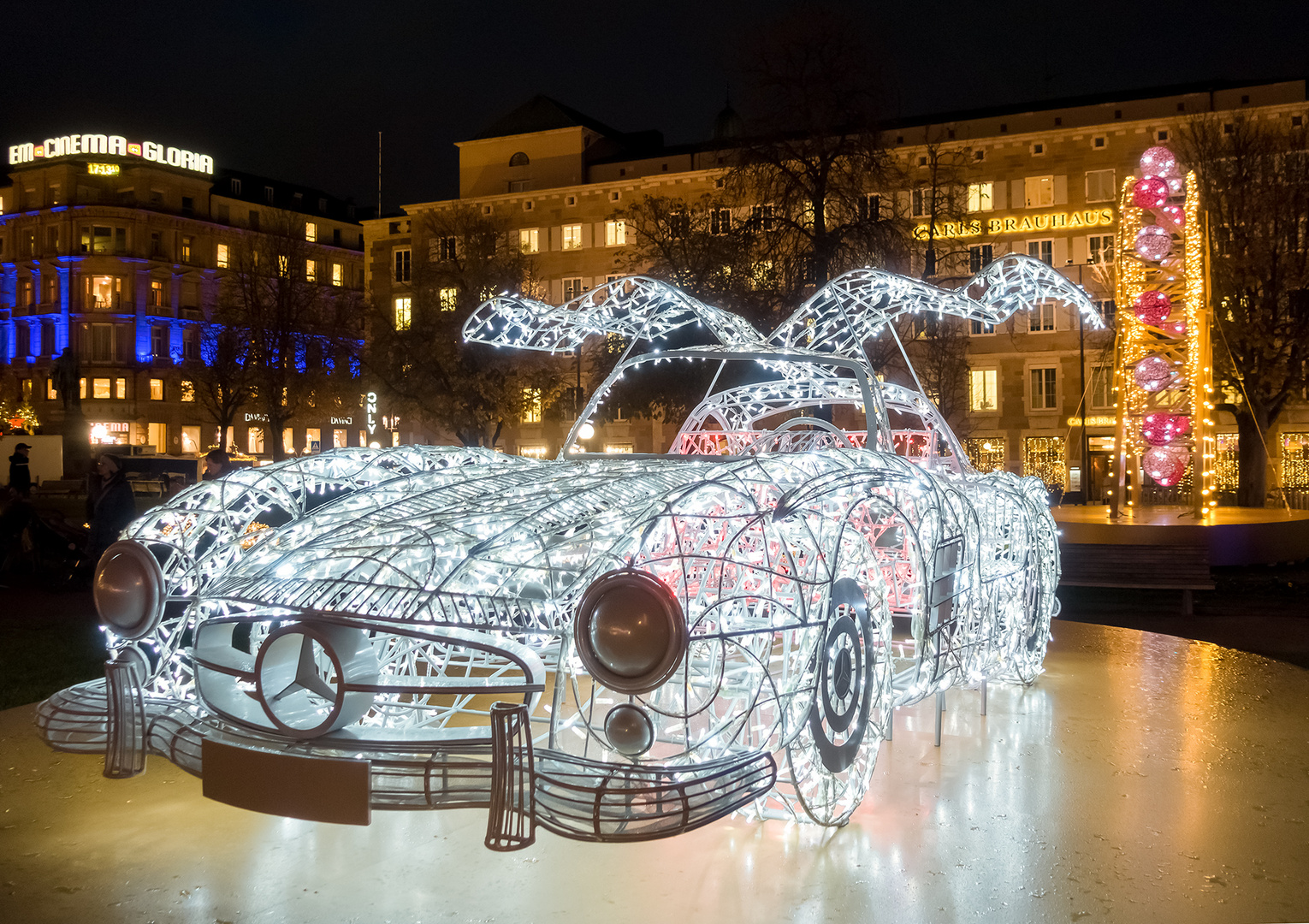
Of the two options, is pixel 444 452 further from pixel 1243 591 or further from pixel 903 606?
pixel 1243 591

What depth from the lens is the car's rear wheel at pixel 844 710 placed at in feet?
12.1

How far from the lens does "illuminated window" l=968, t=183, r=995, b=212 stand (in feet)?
140

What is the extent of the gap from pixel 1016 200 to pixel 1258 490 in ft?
68.2

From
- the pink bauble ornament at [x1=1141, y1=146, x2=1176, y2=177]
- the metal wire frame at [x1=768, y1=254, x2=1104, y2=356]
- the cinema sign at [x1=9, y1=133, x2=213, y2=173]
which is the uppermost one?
the cinema sign at [x1=9, y1=133, x2=213, y2=173]

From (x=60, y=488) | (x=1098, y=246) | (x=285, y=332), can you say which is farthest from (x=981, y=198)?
(x=60, y=488)

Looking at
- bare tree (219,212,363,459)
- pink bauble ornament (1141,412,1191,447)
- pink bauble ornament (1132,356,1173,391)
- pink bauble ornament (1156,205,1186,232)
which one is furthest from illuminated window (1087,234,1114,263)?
bare tree (219,212,363,459)

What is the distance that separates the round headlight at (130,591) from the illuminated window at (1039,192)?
42.8 meters

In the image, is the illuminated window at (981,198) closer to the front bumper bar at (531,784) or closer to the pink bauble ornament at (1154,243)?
the pink bauble ornament at (1154,243)

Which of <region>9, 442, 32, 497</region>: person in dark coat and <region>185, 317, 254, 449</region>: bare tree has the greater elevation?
<region>185, 317, 254, 449</region>: bare tree

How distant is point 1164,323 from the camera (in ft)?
50.5

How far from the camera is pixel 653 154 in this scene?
162 feet

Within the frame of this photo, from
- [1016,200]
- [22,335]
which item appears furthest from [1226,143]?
[22,335]

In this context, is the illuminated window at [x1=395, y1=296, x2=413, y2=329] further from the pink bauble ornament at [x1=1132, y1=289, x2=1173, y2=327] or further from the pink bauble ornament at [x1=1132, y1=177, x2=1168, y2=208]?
the pink bauble ornament at [x1=1132, y1=289, x2=1173, y2=327]

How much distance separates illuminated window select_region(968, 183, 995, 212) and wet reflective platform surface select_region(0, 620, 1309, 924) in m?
40.2
